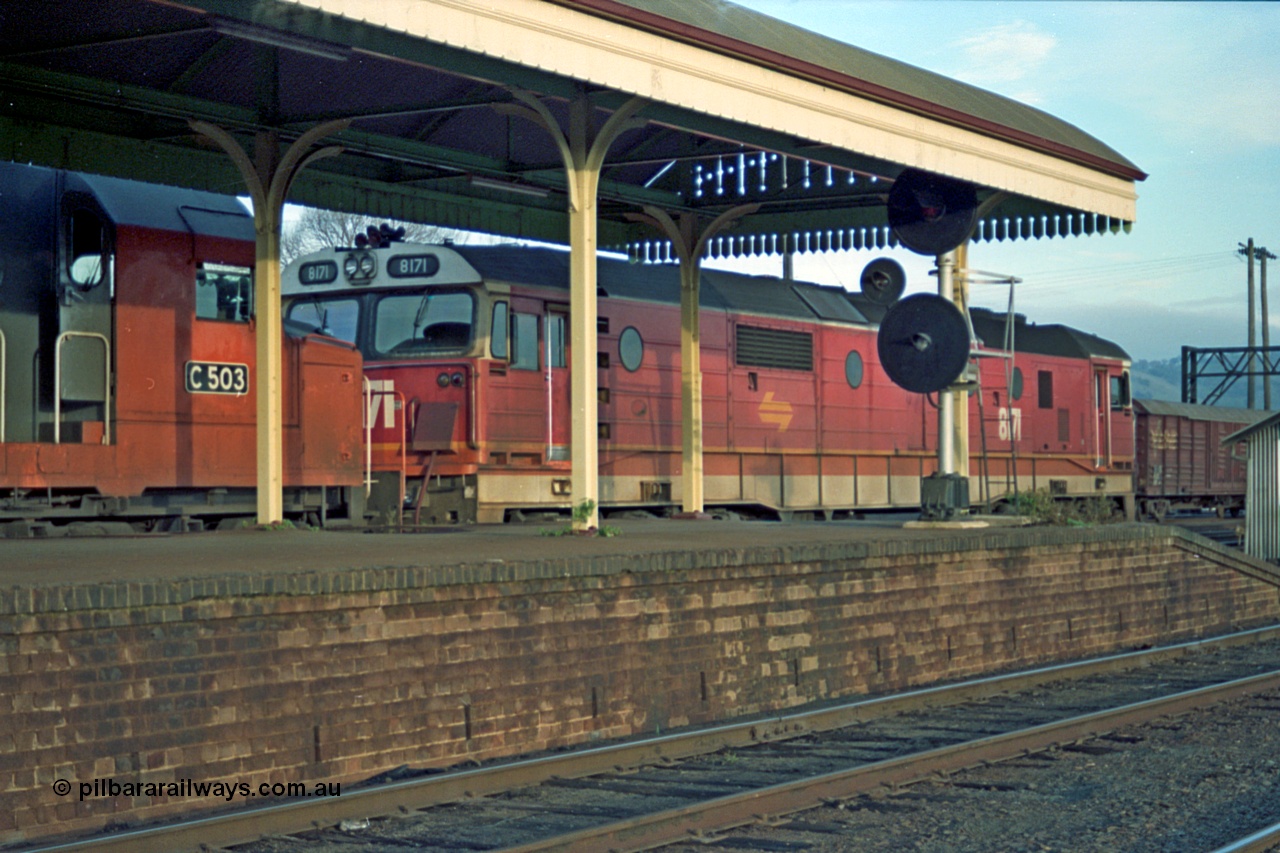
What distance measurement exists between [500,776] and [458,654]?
3.45 feet

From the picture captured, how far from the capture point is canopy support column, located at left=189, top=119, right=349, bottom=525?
42.3 ft

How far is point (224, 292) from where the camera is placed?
1388 centimetres

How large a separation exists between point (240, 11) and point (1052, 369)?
1942 centimetres

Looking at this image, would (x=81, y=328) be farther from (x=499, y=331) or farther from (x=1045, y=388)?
(x=1045, y=388)

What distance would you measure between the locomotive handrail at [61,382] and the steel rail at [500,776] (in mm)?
6083

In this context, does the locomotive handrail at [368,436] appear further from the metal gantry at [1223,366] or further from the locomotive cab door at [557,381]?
the metal gantry at [1223,366]

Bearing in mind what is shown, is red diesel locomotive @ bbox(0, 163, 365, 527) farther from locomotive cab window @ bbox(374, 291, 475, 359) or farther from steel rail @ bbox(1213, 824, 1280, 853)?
steel rail @ bbox(1213, 824, 1280, 853)

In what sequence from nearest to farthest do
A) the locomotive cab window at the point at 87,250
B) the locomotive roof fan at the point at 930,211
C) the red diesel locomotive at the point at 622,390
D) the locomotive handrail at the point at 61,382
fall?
the locomotive handrail at the point at 61,382, the locomotive cab window at the point at 87,250, the locomotive roof fan at the point at 930,211, the red diesel locomotive at the point at 622,390

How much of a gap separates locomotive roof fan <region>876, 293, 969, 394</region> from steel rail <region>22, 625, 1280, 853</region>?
3.65 metres

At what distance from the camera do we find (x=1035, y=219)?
709 inches

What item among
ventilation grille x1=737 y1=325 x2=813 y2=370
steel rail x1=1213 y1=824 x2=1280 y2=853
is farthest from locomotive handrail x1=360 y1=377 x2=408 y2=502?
steel rail x1=1213 y1=824 x2=1280 y2=853

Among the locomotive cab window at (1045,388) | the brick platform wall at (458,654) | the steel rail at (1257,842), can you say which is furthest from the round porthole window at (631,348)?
the steel rail at (1257,842)

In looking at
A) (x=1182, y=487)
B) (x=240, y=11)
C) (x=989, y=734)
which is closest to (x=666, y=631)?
(x=989, y=734)

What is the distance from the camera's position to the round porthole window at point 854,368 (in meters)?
21.8
